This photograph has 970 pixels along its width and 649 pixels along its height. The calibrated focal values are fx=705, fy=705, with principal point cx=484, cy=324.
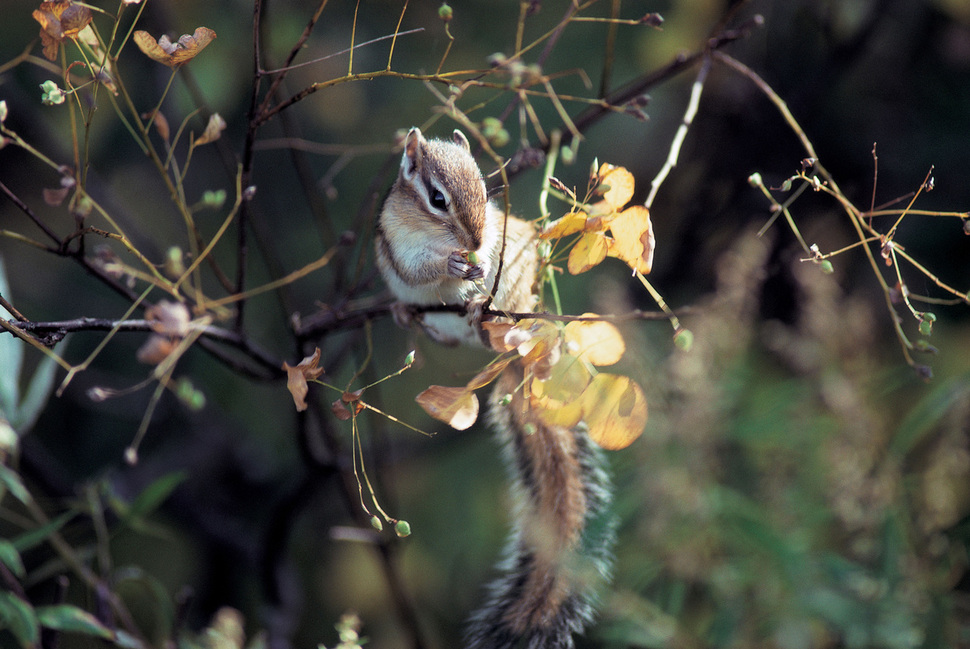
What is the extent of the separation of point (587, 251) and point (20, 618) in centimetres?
82

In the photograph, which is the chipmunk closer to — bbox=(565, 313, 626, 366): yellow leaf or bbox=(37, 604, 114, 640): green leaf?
bbox=(565, 313, 626, 366): yellow leaf

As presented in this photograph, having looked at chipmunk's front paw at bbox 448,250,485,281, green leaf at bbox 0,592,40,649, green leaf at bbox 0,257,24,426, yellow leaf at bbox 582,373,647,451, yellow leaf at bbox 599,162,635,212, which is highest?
yellow leaf at bbox 599,162,635,212

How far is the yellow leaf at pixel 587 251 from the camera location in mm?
708

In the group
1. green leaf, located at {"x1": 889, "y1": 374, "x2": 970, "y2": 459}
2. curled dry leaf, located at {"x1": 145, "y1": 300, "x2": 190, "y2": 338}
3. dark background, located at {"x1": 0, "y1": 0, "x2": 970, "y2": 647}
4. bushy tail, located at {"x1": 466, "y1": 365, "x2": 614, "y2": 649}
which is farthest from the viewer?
dark background, located at {"x1": 0, "y1": 0, "x2": 970, "y2": 647}

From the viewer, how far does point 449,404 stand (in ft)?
2.26

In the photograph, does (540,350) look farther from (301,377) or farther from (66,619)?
(66,619)

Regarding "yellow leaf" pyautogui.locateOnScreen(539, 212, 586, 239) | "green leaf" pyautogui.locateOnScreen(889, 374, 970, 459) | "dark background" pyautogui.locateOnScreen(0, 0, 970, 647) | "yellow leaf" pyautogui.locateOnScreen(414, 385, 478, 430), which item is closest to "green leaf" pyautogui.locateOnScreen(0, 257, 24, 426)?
"dark background" pyautogui.locateOnScreen(0, 0, 970, 647)

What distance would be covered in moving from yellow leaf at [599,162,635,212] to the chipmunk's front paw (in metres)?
0.36

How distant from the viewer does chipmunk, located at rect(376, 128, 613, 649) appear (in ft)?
3.27

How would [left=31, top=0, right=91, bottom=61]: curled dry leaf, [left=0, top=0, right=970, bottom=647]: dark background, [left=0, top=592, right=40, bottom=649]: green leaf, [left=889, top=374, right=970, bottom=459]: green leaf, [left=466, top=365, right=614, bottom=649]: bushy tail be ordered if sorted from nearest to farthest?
[left=31, top=0, right=91, bottom=61]: curled dry leaf → [left=0, top=592, right=40, bottom=649]: green leaf → [left=466, top=365, right=614, bottom=649]: bushy tail → [left=889, top=374, right=970, bottom=459]: green leaf → [left=0, top=0, right=970, bottom=647]: dark background

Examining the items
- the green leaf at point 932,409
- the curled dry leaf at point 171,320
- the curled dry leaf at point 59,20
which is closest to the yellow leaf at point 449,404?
the curled dry leaf at point 171,320

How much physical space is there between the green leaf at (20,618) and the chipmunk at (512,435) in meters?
0.56

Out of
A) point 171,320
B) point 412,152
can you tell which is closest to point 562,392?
point 171,320

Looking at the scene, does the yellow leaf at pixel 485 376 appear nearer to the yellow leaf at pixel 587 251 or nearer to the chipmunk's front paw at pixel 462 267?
the yellow leaf at pixel 587 251
